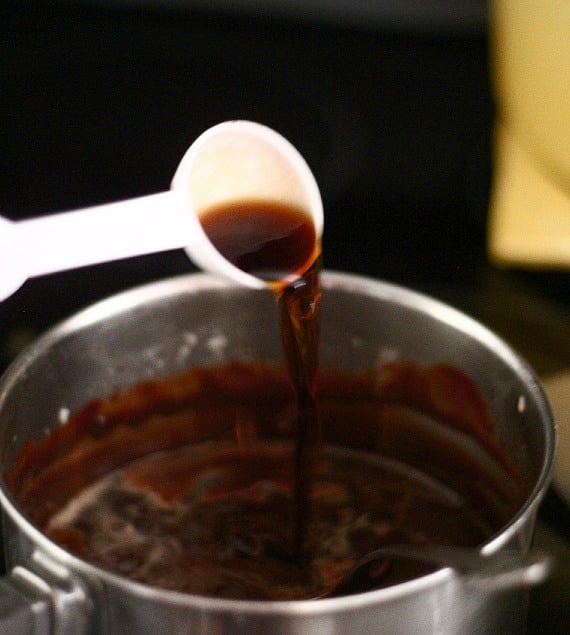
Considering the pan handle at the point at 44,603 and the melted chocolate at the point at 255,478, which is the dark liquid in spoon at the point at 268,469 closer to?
the melted chocolate at the point at 255,478

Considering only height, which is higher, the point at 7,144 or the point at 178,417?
the point at 7,144

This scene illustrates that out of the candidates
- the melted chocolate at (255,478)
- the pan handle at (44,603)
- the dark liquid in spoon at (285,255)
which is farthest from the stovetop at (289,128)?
the pan handle at (44,603)

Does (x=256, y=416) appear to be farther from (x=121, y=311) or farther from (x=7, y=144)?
(x=7, y=144)

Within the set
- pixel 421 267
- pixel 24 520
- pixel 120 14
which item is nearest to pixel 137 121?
pixel 120 14

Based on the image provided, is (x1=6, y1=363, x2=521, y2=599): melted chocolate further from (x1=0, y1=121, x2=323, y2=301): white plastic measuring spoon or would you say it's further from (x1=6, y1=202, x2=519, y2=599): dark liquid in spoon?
(x1=0, y1=121, x2=323, y2=301): white plastic measuring spoon

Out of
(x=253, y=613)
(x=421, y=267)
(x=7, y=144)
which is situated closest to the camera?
(x=253, y=613)

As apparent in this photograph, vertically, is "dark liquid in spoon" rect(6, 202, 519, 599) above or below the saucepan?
below

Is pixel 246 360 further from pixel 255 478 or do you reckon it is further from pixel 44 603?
pixel 44 603

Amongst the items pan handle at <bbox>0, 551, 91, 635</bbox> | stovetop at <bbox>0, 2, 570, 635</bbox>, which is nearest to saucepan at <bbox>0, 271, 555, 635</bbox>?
pan handle at <bbox>0, 551, 91, 635</bbox>
